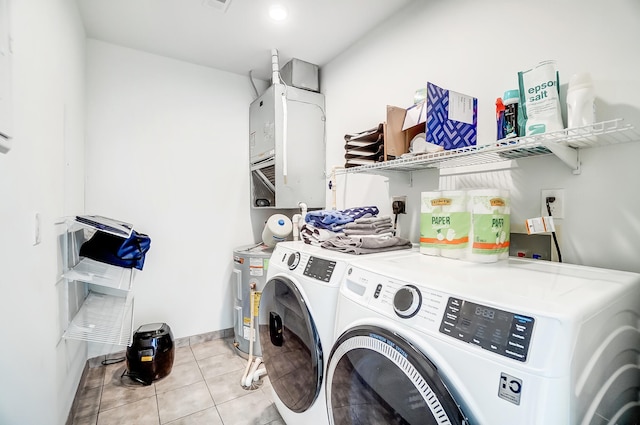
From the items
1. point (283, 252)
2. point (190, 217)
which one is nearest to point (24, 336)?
point (283, 252)

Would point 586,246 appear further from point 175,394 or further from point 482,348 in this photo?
point 175,394

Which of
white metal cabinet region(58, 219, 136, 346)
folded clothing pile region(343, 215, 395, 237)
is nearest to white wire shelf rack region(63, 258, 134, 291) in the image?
white metal cabinet region(58, 219, 136, 346)

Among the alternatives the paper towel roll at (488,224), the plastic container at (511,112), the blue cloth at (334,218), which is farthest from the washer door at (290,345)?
the plastic container at (511,112)

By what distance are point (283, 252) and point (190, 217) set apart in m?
1.53

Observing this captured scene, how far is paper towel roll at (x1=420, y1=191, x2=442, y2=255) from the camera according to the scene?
4.06 feet

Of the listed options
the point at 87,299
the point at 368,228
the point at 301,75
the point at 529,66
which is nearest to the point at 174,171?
the point at 87,299

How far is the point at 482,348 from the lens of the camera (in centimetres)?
61

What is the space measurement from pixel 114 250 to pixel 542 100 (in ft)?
7.59

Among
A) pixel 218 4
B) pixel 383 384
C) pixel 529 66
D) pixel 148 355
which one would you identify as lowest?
pixel 148 355

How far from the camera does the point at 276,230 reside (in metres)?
2.44

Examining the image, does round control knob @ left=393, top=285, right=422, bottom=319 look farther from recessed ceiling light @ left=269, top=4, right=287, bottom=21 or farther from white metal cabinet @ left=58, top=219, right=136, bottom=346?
recessed ceiling light @ left=269, top=4, right=287, bottom=21

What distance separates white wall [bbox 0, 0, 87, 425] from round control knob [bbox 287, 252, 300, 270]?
3.29ft

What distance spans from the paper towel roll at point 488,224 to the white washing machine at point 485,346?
8 cm

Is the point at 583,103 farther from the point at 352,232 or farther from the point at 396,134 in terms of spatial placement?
the point at 352,232
